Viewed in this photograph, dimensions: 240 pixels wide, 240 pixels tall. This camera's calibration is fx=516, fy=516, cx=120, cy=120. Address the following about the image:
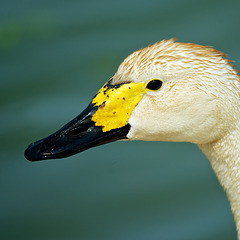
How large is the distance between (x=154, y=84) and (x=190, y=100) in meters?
0.27

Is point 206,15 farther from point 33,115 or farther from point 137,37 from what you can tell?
point 33,115

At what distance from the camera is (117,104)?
356 centimetres

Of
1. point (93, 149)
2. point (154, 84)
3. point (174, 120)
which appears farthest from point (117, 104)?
point (93, 149)

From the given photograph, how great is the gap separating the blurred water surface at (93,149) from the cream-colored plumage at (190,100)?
1964mm

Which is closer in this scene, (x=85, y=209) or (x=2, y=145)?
(x=85, y=209)

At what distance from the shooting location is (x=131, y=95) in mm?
3555

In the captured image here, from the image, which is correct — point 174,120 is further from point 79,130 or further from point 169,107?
point 79,130

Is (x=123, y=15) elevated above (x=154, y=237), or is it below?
above

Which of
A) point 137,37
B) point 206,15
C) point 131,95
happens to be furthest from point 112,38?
point 131,95

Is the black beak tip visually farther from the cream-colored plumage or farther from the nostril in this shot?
the cream-colored plumage

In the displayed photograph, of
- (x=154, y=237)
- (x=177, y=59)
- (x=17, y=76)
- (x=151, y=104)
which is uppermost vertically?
(x=177, y=59)

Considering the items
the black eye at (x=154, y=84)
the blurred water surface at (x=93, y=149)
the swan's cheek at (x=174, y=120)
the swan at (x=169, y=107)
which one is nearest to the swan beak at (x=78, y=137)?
the swan at (x=169, y=107)

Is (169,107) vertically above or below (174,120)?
above

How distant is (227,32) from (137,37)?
1.19 m
